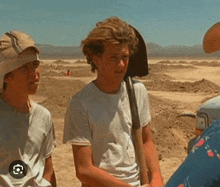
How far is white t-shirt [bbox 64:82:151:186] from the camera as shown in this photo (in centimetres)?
257

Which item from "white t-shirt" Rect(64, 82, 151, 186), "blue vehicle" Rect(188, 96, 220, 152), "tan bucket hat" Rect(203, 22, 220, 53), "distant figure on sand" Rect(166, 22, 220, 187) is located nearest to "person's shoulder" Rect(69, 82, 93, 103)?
"white t-shirt" Rect(64, 82, 151, 186)

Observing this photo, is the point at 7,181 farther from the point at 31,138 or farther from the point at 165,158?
the point at 165,158

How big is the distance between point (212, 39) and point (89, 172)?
160cm

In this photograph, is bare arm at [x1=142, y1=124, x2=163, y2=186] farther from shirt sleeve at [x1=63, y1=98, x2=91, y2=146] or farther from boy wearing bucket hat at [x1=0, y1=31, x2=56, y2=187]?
boy wearing bucket hat at [x1=0, y1=31, x2=56, y2=187]

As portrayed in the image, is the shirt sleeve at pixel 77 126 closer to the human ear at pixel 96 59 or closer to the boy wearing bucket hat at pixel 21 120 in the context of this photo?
the boy wearing bucket hat at pixel 21 120

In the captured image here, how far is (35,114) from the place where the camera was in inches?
102

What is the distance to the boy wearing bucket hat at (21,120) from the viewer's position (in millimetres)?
2434

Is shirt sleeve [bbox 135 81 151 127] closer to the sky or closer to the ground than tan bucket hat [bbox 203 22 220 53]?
closer to the ground

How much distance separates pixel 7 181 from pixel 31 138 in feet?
1.00

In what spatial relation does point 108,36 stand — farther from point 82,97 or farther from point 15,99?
point 15,99

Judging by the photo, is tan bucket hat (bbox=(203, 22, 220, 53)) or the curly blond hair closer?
tan bucket hat (bbox=(203, 22, 220, 53))

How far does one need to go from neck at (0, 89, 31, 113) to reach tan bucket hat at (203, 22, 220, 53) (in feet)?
5.30

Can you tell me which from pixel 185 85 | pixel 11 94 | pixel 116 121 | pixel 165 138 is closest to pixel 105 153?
pixel 116 121

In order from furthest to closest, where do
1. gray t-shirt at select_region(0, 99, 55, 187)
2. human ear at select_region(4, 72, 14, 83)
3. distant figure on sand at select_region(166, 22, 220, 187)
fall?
1. human ear at select_region(4, 72, 14, 83)
2. gray t-shirt at select_region(0, 99, 55, 187)
3. distant figure on sand at select_region(166, 22, 220, 187)
